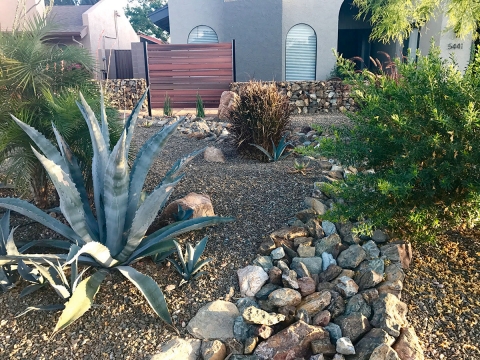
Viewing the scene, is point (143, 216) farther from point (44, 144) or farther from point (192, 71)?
point (192, 71)

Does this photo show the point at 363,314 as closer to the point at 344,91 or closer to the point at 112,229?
the point at 112,229

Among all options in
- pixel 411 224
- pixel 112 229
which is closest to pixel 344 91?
pixel 411 224

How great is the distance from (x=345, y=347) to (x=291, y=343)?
1.04 ft

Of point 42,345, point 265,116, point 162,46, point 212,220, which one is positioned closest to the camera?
point 42,345

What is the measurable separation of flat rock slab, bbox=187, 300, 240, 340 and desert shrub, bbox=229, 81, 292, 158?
327cm

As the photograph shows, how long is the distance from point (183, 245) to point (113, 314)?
80cm

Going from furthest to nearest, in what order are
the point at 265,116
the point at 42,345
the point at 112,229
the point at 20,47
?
the point at 265,116 → the point at 20,47 → the point at 112,229 → the point at 42,345

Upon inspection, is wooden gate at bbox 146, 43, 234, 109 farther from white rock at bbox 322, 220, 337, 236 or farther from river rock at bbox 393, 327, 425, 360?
A: river rock at bbox 393, 327, 425, 360

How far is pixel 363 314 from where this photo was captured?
2.85 meters

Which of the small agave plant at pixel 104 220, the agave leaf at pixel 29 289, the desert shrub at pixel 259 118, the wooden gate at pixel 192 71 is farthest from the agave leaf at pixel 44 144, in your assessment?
the wooden gate at pixel 192 71

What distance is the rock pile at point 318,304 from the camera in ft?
8.68

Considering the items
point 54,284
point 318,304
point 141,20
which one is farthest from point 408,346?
point 141,20

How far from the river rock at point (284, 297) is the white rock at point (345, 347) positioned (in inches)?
16.3

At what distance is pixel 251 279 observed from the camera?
123 inches
